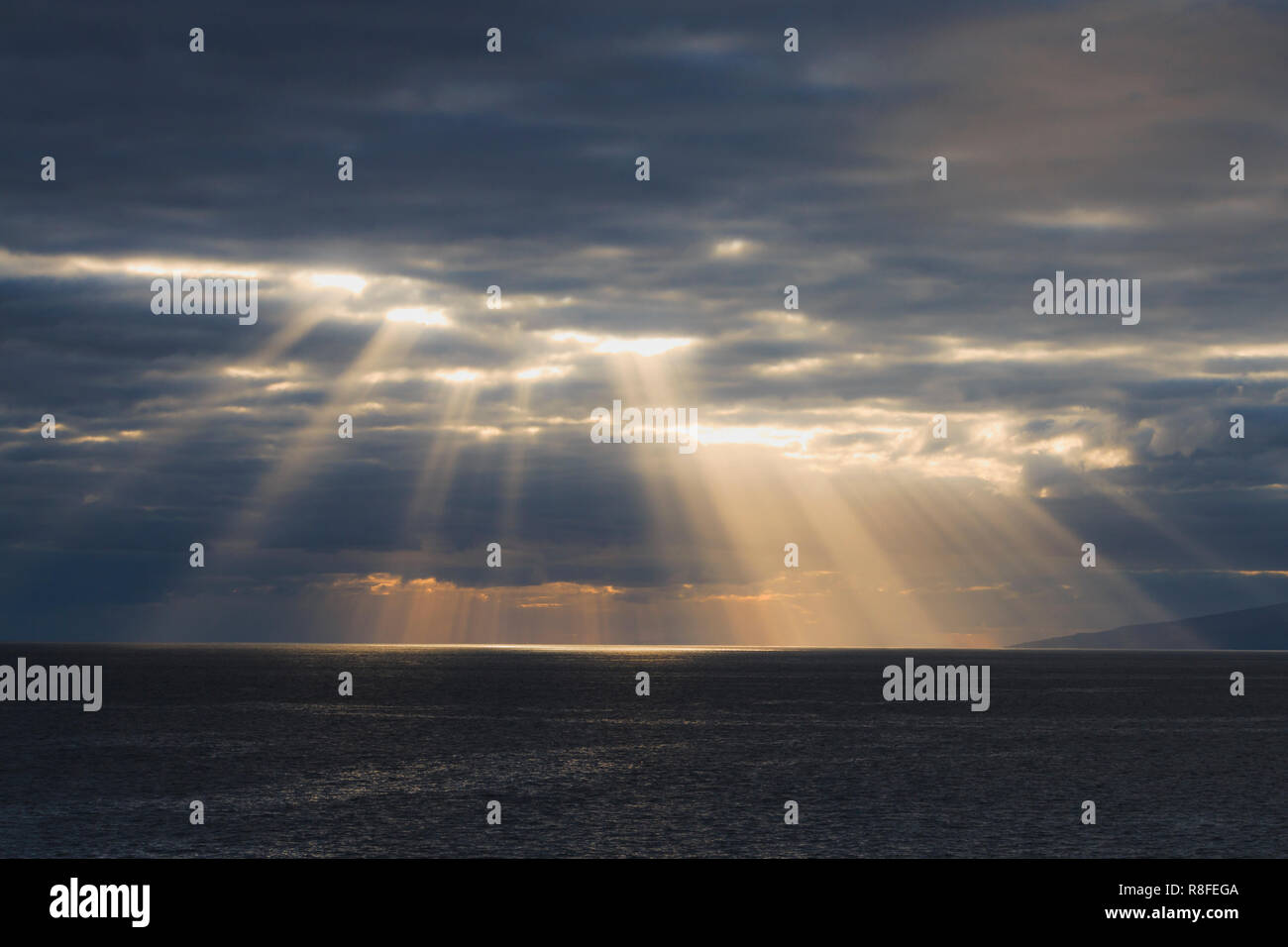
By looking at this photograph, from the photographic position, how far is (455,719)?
15288 centimetres

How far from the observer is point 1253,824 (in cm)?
7338

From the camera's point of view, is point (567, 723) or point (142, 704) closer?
point (567, 723)

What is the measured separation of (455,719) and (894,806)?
85.9 metres

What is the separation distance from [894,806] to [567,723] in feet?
238

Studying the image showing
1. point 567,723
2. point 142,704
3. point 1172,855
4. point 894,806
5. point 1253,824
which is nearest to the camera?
point 1172,855
